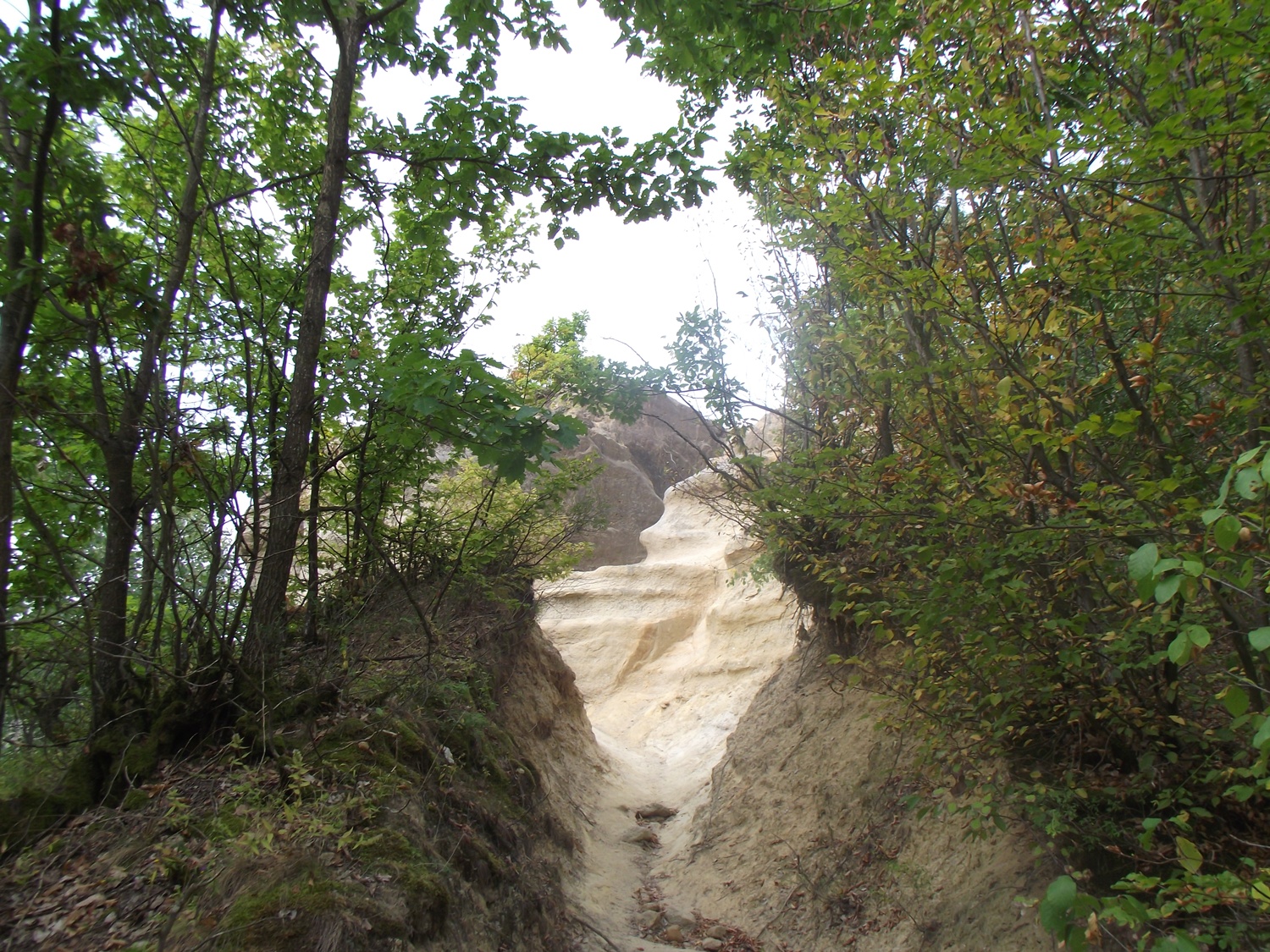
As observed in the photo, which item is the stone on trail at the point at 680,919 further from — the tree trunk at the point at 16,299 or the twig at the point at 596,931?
the tree trunk at the point at 16,299

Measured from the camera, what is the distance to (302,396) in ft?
17.6

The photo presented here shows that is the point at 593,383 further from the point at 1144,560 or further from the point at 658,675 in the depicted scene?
the point at 658,675

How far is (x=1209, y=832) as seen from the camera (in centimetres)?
441

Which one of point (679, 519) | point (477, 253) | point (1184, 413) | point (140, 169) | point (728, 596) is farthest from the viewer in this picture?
point (679, 519)

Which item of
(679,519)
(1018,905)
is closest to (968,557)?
(1018,905)

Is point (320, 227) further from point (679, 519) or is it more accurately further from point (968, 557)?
point (679, 519)

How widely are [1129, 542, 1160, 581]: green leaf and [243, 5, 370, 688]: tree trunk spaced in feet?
14.6

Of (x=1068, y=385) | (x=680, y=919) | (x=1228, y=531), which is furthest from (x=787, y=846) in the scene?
(x=1228, y=531)

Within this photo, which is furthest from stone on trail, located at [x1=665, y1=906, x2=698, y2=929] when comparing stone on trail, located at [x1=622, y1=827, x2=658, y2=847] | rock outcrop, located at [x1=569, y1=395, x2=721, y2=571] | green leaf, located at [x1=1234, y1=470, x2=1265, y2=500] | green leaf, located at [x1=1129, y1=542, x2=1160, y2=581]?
rock outcrop, located at [x1=569, y1=395, x2=721, y2=571]

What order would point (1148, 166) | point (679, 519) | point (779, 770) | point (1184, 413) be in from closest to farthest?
1. point (1148, 166)
2. point (1184, 413)
3. point (779, 770)
4. point (679, 519)

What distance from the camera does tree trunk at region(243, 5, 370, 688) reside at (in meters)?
4.99

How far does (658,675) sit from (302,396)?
18.4 m

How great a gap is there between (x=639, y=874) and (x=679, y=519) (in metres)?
19.5

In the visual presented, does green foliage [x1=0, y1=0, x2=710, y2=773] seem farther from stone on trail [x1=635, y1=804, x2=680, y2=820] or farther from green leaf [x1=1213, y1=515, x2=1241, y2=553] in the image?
stone on trail [x1=635, y1=804, x2=680, y2=820]
